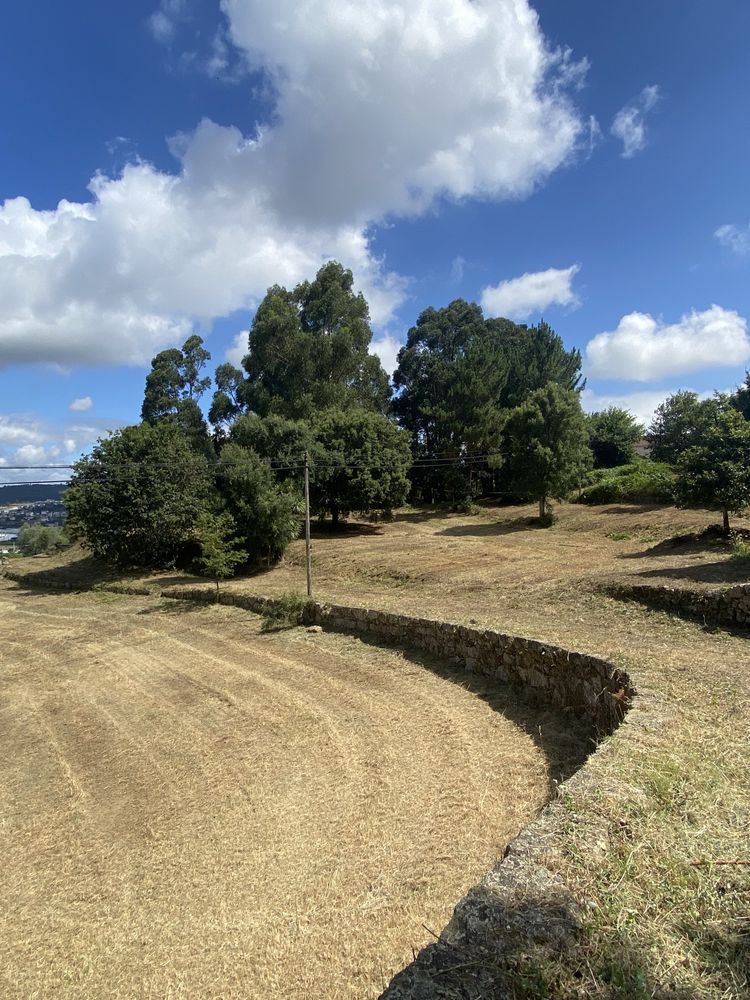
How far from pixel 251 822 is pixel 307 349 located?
3333 cm

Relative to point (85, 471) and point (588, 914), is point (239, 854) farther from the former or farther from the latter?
point (85, 471)

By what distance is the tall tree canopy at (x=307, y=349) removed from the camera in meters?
36.0

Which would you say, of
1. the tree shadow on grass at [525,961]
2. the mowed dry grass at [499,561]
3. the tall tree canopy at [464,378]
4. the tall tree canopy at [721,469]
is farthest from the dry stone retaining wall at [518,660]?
the tall tree canopy at [464,378]

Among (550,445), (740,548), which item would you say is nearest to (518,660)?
(740,548)

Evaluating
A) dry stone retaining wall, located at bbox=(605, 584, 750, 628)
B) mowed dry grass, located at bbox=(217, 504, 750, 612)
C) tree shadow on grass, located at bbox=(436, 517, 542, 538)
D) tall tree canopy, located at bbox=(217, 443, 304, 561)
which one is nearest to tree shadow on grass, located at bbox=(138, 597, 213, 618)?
mowed dry grass, located at bbox=(217, 504, 750, 612)

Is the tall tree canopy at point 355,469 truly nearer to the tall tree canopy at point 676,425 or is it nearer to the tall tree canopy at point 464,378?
the tall tree canopy at point 464,378

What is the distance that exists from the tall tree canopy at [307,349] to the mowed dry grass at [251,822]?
25820 mm

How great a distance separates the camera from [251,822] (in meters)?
5.57

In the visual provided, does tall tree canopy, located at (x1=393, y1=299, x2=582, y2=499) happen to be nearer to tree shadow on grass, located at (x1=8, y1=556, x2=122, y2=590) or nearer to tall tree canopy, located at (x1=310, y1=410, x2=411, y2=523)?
tall tree canopy, located at (x1=310, y1=410, x2=411, y2=523)

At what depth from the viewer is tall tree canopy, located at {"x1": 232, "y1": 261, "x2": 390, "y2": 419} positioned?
36.0 meters

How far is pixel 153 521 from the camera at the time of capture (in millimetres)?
22984

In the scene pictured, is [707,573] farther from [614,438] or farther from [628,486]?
[614,438]

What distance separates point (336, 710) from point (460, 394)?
28306mm

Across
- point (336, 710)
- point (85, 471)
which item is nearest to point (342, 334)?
point (85, 471)
